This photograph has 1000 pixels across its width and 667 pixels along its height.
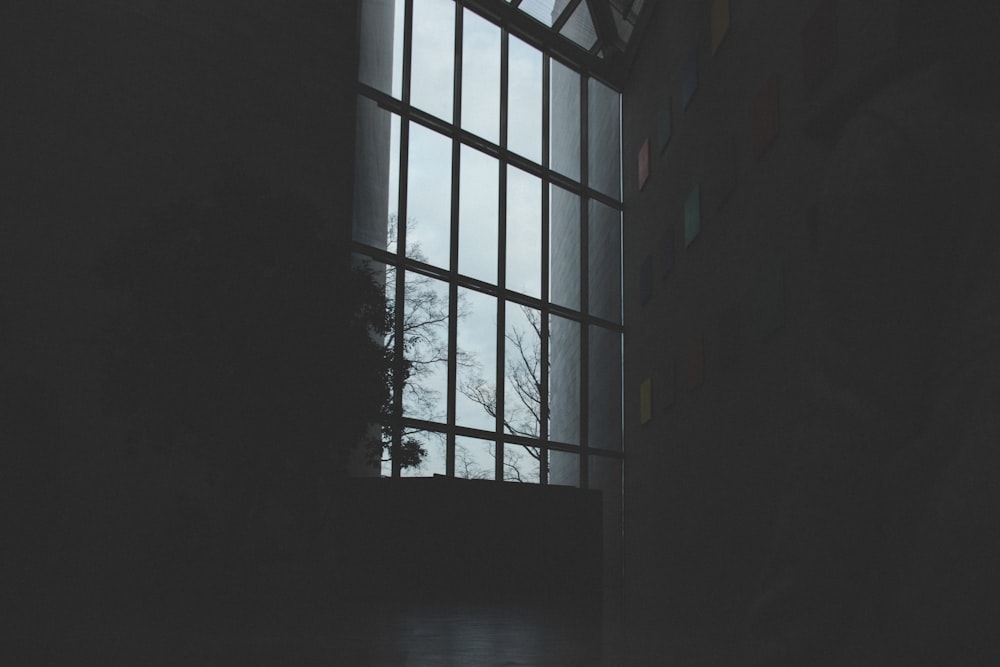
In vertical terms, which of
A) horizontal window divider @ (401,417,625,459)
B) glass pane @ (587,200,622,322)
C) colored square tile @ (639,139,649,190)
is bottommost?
horizontal window divider @ (401,417,625,459)

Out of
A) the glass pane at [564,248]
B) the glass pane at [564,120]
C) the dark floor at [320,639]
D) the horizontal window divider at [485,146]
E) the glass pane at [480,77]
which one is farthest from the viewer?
the glass pane at [564,120]

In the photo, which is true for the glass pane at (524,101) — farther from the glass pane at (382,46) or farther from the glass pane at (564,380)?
the glass pane at (564,380)

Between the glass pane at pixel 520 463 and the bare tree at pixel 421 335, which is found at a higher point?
the bare tree at pixel 421 335

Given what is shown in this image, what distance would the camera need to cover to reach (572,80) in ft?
59.8

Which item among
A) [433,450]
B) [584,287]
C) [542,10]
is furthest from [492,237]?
[542,10]

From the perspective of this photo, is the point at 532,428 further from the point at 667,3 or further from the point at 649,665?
the point at 649,665

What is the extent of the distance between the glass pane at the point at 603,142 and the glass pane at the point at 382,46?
460 centimetres

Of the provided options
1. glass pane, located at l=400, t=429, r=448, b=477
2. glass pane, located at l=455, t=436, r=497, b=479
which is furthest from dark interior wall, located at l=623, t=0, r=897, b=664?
glass pane, located at l=400, t=429, r=448, b=477

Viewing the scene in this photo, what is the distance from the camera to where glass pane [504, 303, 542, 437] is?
612 inches

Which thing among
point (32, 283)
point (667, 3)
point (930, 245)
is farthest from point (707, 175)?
point (930, 245)

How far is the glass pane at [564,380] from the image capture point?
16.2 meters

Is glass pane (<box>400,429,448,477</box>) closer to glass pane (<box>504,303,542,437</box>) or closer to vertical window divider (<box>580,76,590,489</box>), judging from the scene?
glass pane (<box>504,303,542,437</box>)

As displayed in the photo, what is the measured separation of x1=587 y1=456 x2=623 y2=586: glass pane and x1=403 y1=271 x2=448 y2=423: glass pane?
3.43m

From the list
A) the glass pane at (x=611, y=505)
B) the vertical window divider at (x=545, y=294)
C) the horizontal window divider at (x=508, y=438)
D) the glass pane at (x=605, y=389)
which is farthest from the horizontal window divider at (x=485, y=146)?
the glass pane at (x=611, y=505)
